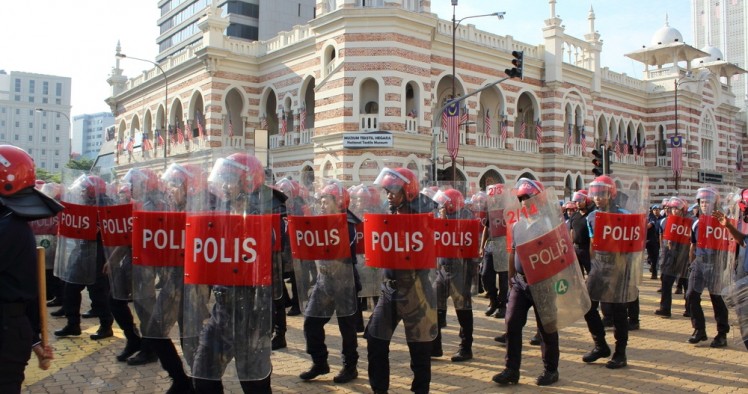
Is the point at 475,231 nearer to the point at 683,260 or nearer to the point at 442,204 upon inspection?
the point at 442,204

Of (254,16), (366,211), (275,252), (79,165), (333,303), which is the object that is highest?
(254,16)

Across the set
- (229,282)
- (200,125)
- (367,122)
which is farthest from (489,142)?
(229,282)

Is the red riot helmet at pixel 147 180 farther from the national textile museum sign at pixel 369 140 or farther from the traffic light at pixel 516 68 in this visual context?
the national textile museum sign at pixel 369 140

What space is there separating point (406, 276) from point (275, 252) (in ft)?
8.17

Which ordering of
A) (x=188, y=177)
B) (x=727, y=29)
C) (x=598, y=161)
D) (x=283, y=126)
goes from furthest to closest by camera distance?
1. (x=727, y=29)
2. (x=283, y=126)
3. (x=598, y=161)
4. (x=188, y=177)

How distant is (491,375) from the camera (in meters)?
6.78

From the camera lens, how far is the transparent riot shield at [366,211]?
588 cm

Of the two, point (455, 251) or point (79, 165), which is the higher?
point (79, 165)

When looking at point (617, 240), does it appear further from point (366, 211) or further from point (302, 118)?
point (302, 118)

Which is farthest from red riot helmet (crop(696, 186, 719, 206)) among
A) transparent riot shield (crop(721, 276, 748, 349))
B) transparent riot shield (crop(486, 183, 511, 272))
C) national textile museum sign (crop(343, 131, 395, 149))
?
national textile museum sign (crop(343, 131, 395, 149))

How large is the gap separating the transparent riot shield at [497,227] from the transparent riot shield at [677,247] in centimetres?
286

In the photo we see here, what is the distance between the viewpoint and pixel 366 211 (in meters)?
6.17

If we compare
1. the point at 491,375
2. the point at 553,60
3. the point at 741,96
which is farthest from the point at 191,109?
the point at 741,96

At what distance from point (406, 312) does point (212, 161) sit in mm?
2131
